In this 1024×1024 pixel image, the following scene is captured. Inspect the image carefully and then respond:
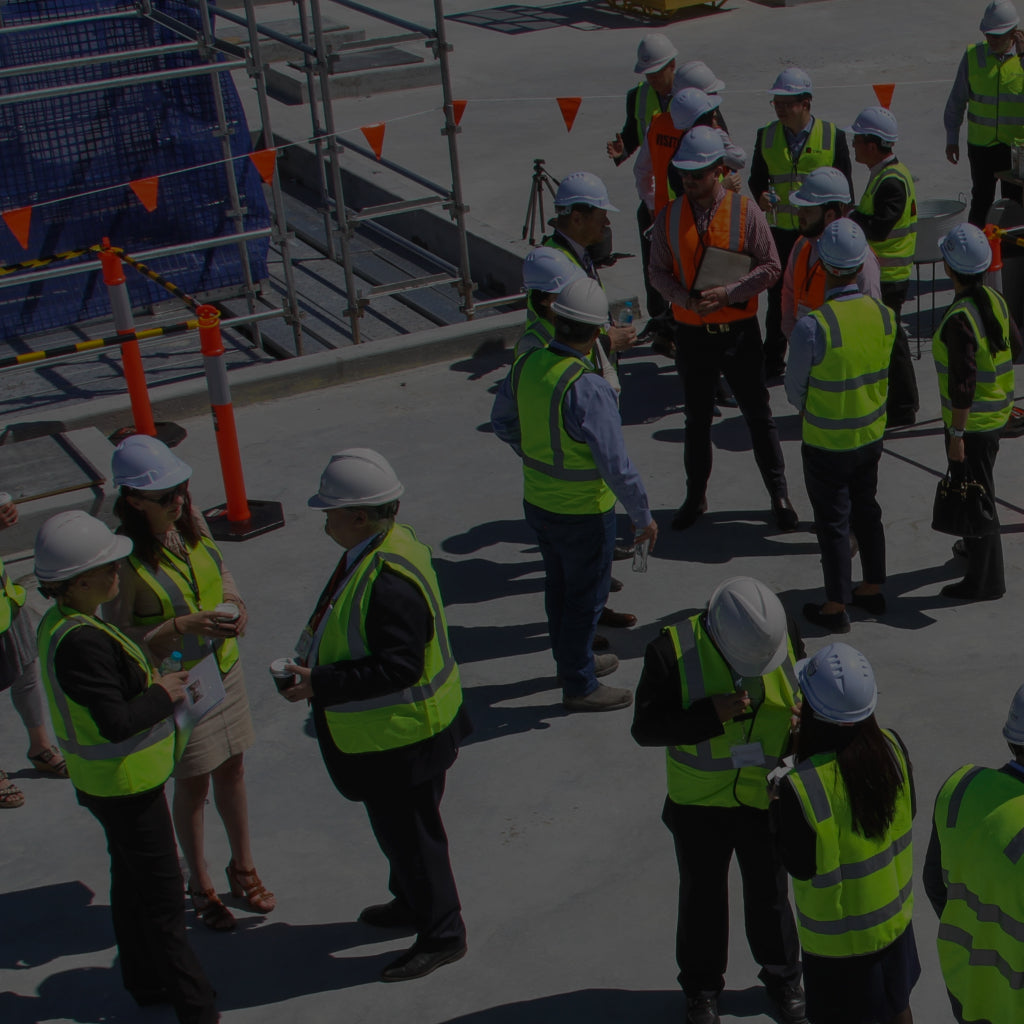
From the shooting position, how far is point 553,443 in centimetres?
589

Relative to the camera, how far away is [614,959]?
490cm

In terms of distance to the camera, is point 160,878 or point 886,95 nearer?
point 160,878

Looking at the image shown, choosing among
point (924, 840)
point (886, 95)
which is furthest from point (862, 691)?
point (886, 95)

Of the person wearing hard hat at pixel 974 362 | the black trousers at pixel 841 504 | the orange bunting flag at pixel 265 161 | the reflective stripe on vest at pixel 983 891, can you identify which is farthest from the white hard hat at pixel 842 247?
the orange bunting flag at pixel 265 161

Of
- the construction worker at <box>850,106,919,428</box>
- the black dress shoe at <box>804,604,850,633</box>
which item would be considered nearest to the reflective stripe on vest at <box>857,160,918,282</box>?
the construction worker at <box>850,106,919,428</box>

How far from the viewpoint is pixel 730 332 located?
757cm

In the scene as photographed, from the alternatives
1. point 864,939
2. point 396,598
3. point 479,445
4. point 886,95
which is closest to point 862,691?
point 864,939

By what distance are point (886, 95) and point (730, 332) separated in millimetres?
4984

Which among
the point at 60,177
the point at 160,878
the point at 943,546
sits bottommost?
the point at 943,546

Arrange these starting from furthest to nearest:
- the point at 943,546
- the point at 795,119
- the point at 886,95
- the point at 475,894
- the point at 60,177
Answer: the point at 886,95
the point at 60,177
the point at 795,119
the point at 943,546
the point at 475,894

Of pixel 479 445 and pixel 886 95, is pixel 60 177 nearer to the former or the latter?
pixel 479 445

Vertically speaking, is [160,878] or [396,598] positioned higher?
[396,598]

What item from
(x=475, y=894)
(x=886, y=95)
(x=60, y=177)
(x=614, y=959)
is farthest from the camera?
(x=886, y=95)

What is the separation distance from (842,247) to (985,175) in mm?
5368
